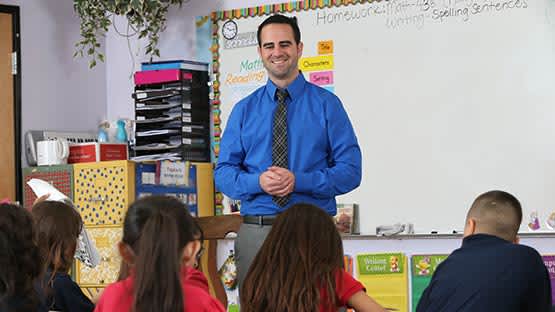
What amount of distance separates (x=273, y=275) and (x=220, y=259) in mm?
3484

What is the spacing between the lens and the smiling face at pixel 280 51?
3.21 m

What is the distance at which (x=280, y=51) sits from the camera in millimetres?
3209

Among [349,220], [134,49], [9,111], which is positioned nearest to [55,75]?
[9,111]

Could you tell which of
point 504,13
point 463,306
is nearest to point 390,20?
point 504,13

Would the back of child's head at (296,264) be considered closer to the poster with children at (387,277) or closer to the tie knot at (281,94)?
the tie knot at (281,94)

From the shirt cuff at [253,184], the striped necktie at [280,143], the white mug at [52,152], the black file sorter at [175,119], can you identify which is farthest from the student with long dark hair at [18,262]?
the white mug at [52,152]

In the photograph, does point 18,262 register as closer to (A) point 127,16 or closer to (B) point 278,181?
(B) point 278,181

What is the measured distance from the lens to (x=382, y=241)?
5.37 metres

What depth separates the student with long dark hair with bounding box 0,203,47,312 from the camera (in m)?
2.55

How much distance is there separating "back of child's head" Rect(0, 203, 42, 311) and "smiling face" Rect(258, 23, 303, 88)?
3.28ft

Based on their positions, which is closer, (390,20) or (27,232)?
(27,232)

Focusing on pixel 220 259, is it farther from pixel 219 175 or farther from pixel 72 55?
pixel 219 175

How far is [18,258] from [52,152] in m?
3.45

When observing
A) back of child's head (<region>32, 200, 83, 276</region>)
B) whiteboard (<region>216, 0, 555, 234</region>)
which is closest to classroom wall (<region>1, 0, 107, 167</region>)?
whiteboard (<region>216, 0, 555, 234</region>)
